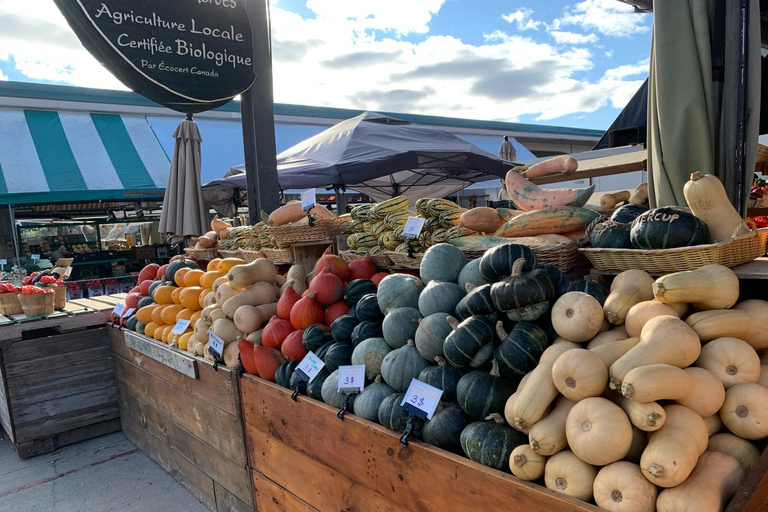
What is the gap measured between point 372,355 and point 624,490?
118 centimetres

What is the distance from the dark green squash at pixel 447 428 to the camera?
176 centimetres

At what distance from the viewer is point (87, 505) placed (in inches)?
136

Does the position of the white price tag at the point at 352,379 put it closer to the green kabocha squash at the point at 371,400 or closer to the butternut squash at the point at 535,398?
the green kabocha squash at the point at 371,400

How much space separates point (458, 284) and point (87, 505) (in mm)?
3131

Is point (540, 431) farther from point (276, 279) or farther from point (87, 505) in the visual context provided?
point (87, 505)

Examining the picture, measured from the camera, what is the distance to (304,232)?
146 inches

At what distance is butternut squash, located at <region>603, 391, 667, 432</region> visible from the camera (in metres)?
Result: 1.31

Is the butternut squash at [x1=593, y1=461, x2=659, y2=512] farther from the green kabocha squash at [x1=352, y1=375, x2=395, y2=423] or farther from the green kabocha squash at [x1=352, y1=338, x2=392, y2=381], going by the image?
the green kabocha squash at [x1=352, y1=338, x2=392, y2=381]

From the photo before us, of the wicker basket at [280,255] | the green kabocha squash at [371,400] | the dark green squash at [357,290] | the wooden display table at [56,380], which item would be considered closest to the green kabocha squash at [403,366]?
the green kabocha squash at [371,400]

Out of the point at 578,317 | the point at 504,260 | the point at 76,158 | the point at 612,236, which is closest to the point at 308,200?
the point at 504,260

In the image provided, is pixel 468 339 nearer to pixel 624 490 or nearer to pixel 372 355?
pixel 372 355

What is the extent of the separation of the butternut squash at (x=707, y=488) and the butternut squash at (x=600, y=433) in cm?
14

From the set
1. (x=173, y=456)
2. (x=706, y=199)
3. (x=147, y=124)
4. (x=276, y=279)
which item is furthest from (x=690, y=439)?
(x=147, y=124)

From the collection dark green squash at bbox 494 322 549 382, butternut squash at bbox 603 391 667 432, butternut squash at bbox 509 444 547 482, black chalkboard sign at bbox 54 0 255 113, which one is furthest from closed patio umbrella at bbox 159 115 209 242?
butternut squash at bbox 603 391 667 432
